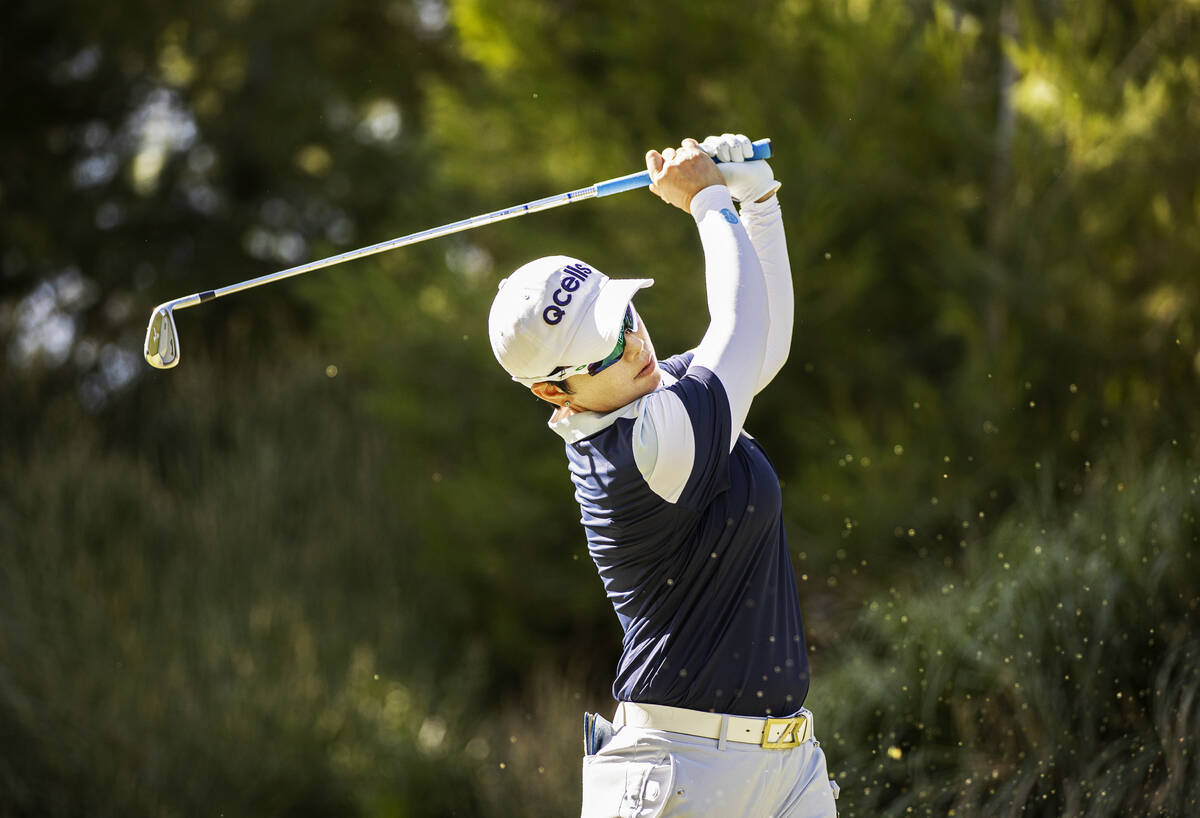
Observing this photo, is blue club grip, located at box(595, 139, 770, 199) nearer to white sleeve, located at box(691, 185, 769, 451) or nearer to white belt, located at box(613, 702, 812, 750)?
white sleeve, located at box(691, 185, 769, 451)

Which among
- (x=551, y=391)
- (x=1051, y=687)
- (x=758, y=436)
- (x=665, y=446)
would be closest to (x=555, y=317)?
(x=551, y=391)

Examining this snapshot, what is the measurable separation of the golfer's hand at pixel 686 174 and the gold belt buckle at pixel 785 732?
1050 millimetres

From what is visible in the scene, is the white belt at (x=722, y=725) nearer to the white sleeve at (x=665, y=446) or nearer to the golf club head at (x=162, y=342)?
the white sleeve at (x=665, y=446)

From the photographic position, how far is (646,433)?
252cm

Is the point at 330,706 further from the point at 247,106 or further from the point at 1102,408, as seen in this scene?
the point at 247,106

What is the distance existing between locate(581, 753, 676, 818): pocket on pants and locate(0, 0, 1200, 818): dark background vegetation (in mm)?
2415

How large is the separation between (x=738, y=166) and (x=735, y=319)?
47 centimetres

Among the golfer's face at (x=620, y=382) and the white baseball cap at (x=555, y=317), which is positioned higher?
the white baseball cap at (x=555, y=317)

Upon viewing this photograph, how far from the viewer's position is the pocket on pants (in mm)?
2629

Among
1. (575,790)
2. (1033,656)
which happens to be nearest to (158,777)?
(575,790)

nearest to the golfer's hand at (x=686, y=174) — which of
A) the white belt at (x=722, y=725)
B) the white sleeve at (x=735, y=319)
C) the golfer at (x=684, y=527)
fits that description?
the golfer at (x=684, y=527)

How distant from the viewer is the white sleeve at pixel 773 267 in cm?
295

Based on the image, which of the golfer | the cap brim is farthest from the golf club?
the cap brim

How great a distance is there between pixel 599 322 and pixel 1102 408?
494 centimetres
